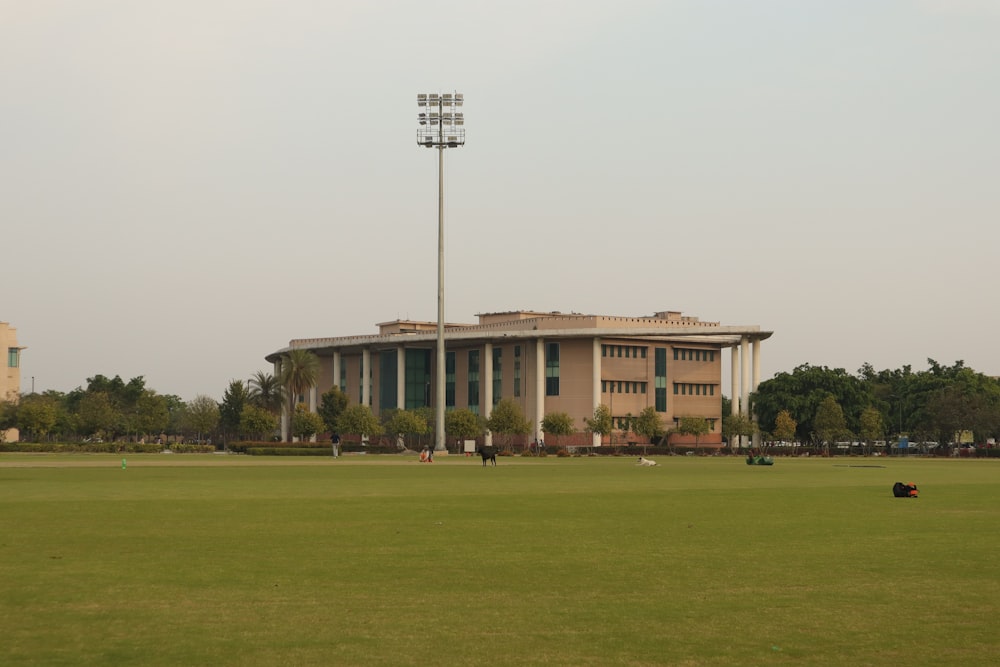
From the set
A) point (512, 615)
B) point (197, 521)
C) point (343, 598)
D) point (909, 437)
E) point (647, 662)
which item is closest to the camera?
point (647, 662)

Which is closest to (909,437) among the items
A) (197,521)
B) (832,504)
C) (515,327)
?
(515,327)

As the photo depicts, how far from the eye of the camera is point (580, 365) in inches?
6196

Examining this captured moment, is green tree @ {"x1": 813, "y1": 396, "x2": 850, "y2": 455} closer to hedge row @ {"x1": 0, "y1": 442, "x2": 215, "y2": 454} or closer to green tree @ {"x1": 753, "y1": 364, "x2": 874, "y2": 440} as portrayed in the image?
green tree @ {"x1": 753, "y1": 364, "x2": 874, "y2": 440}

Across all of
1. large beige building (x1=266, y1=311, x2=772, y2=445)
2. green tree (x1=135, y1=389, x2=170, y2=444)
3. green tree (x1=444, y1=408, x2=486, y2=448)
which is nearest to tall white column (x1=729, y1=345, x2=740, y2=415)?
large beige building (x1=266, y1=311, x2=772, y2=445)

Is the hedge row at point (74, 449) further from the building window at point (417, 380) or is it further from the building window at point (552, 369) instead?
the building window at point (417, 380)

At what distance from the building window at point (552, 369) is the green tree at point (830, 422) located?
3374 centimetres

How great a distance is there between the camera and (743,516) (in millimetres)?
27656

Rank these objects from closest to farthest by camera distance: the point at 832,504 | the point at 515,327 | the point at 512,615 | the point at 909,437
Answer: the point at 512,615, the point at 832,504, the point at 515,327, the point at 909,437

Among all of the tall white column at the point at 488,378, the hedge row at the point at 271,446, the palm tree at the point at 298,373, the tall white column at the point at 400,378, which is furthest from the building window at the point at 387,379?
the hedge row at the point at 271,446

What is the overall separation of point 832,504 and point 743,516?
604cm

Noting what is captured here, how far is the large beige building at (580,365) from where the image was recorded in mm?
156750

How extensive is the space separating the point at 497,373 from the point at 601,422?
27723 millimetres

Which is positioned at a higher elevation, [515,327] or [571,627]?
[515,327]

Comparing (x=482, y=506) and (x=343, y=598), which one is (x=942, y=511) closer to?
(x=482, y=506)
